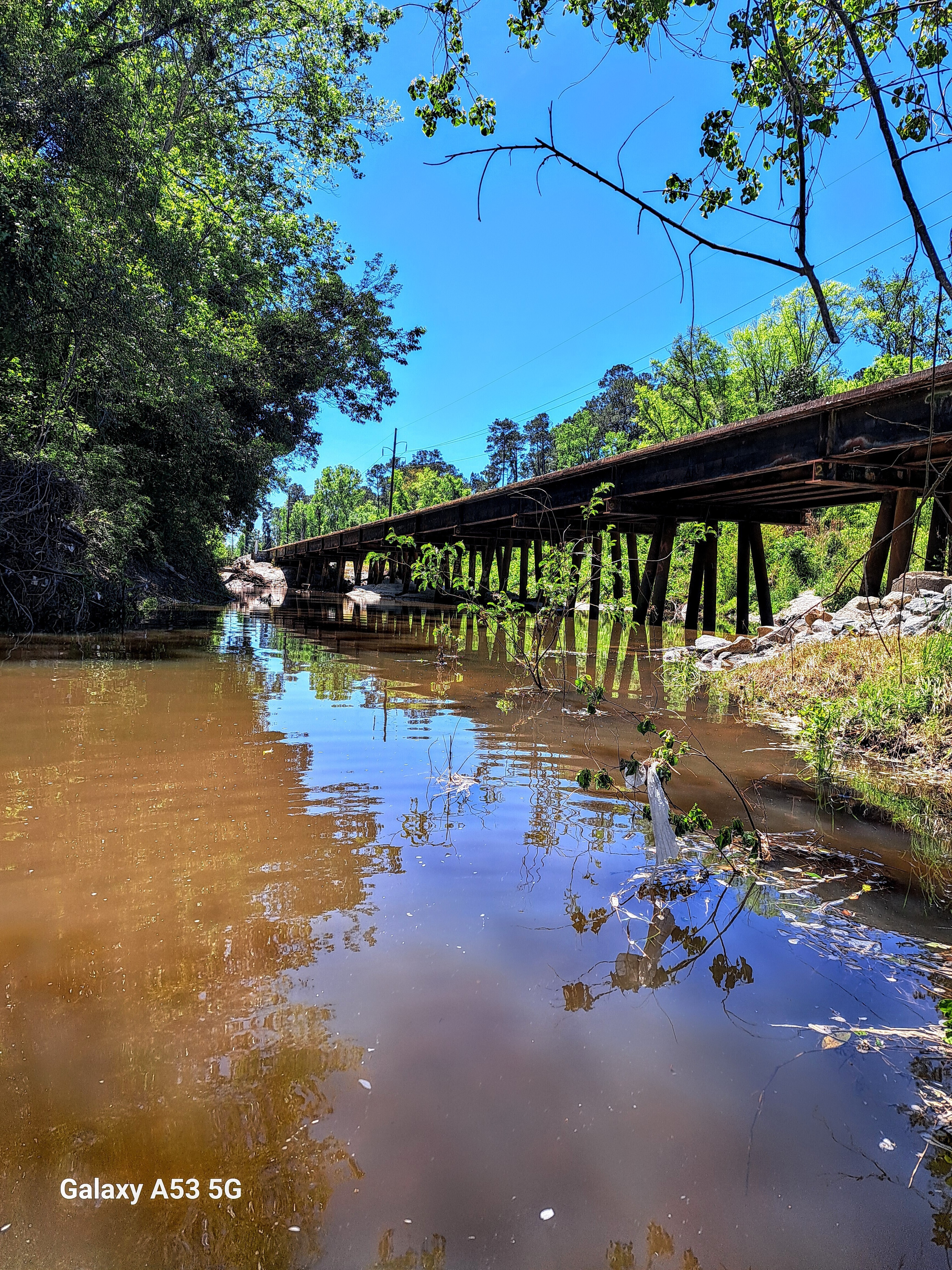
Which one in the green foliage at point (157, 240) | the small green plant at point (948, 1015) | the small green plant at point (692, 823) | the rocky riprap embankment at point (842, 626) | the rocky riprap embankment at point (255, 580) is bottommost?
the small green plant at point (948, 1015)

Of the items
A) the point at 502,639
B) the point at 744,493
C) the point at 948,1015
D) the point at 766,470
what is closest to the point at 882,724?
the point at 948,1015

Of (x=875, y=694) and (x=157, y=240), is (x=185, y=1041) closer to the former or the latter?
(x=875, y=694)

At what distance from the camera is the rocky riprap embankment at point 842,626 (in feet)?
25.4

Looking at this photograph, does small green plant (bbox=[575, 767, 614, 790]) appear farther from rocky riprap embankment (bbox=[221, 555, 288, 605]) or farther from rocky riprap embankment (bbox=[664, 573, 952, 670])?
rocky riprap embankment (bbox=[221, 555, 288, 605])

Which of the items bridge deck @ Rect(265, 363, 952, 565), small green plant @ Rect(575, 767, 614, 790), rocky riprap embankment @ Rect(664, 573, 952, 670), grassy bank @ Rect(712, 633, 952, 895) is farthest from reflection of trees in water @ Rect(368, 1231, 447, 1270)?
rocky riprap embankment @ Rect(664, 573, 952, 670)

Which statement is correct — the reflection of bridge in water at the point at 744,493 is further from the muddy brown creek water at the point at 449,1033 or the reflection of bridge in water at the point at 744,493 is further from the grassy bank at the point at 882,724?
the muddy brown creek water at the point at 449,1033

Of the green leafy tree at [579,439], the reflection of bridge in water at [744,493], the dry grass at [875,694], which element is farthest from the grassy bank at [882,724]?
the green leafy tree at [579,439]

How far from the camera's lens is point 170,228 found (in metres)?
12.4

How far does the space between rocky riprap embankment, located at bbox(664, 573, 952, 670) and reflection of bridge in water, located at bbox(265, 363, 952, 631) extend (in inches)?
20.6

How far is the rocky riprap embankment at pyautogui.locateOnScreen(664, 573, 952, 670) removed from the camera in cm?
774

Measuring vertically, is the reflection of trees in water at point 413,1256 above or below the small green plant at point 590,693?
below

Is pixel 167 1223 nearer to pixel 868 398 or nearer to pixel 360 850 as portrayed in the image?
pixel 360 850

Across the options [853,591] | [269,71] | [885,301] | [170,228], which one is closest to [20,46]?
[170,228]

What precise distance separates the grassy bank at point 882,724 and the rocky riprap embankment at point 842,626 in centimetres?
50
